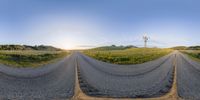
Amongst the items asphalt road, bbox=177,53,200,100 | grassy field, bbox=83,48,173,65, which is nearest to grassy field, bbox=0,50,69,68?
grassy field, bbox=83,48,173,65

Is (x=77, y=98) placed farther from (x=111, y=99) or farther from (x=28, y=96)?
(x=28, y=96)

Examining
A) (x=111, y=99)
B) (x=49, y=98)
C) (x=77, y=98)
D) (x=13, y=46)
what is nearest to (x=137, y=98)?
(x=111, y=99)

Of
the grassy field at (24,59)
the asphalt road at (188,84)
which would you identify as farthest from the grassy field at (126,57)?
the asphalt road at (188,84)

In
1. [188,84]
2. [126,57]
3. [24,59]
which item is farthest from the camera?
[126,57]

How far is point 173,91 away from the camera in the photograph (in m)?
18.8

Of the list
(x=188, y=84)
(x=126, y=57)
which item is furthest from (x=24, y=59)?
(x=188, y=84)

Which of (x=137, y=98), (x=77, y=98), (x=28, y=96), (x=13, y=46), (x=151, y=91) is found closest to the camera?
(x=77, y=98)

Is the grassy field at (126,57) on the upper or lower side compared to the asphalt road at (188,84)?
upper

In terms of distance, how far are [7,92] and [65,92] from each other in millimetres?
3526

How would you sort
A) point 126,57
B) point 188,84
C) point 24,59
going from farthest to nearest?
point 126,57, point 24,59, point 188,84

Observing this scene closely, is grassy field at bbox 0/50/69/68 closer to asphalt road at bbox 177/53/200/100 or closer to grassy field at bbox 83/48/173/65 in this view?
grassy field at bbox 83/48/173/65

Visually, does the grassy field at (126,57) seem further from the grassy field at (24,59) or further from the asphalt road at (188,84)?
the asphalt road at (188,84)

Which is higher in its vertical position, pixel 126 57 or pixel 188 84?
pixel 126 57

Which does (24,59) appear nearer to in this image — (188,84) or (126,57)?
(126,57)
